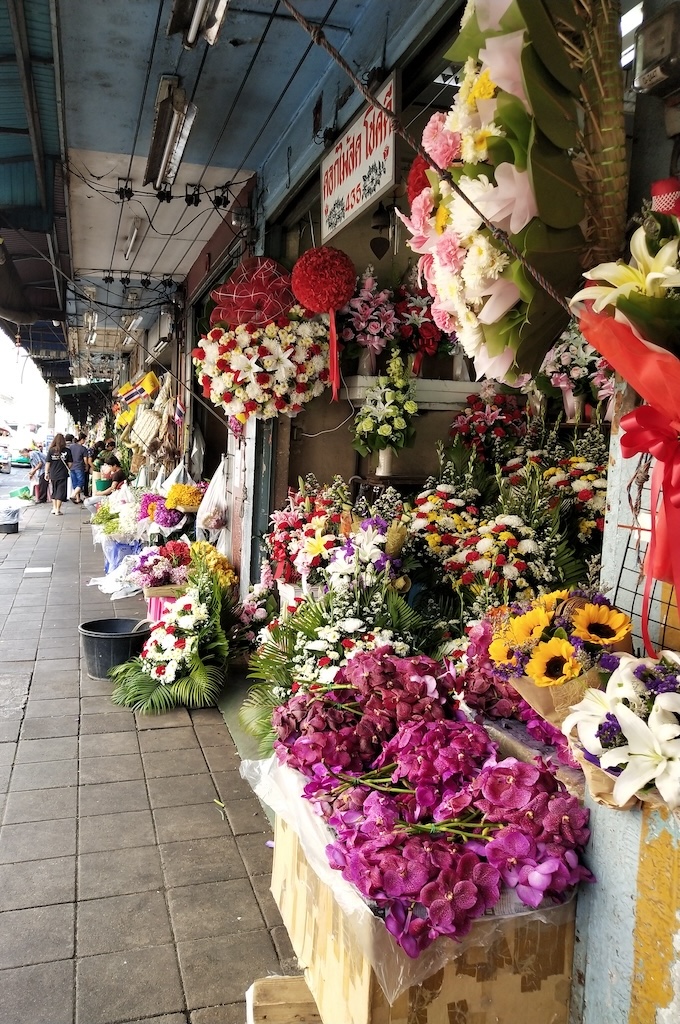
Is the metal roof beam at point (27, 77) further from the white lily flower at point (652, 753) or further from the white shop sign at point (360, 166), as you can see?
the white lily flower at point (652, 753)

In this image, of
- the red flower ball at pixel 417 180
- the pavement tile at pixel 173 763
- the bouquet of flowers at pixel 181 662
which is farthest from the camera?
the bouquet of flowers at pixel 181 662

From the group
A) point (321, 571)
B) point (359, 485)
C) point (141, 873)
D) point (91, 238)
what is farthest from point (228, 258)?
point (141, 873)

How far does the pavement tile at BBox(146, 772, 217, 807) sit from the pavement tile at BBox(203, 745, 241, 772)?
0.13 m

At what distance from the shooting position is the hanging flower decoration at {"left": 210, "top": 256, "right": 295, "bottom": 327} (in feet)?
17.6

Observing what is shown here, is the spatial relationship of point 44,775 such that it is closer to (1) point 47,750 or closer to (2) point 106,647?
(1) point 47,750

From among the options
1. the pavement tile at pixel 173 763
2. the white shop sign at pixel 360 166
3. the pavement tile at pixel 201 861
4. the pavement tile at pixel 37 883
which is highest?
the white shop sign at pixel 360 166

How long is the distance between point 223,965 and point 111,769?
5.67ft

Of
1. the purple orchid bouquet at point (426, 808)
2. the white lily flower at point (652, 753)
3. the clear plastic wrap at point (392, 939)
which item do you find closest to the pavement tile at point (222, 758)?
the purple orchid bouquet at point (426, 808)

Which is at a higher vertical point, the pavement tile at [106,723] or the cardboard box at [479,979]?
the cardboard box at [479,979]

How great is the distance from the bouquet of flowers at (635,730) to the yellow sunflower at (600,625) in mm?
112

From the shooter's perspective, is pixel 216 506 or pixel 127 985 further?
pixel 216 506

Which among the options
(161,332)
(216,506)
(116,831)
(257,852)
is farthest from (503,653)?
(161,332)

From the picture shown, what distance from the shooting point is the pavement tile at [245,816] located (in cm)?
365

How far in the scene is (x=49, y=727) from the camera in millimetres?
4750
